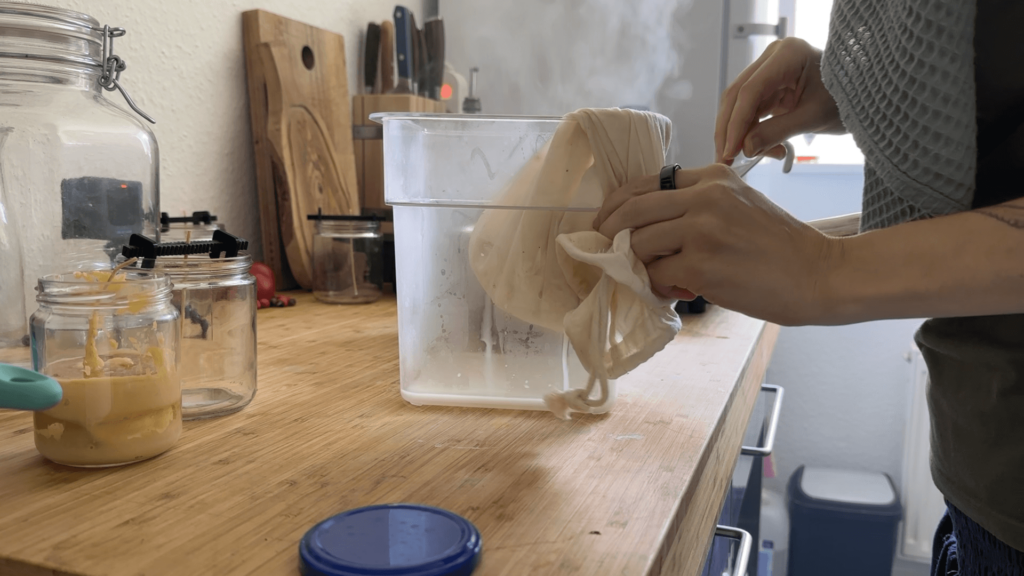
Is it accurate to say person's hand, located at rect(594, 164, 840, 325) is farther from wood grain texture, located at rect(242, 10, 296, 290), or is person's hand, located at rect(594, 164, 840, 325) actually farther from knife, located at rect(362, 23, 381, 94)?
knife, located at rect(362, 23, 381, 94)

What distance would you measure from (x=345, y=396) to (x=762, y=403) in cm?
97

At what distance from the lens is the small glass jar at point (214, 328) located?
625mm

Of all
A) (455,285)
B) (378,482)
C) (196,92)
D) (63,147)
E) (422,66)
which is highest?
(422,66)

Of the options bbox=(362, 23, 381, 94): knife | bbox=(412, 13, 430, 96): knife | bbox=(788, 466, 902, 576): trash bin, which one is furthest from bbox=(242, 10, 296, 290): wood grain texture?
bbox=(788, 466, 902, 576): trash bin

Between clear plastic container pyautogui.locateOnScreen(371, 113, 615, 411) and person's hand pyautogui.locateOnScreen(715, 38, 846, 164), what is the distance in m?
0.19

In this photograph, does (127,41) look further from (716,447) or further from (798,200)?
(798,200)

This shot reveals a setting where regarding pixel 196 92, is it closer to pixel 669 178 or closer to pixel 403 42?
pixel 403 42

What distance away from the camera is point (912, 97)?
0.44m

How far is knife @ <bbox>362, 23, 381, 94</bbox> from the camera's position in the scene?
1.49m

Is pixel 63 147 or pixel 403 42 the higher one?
pixel 403 42

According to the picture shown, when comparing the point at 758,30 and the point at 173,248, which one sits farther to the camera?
the point at 758,30

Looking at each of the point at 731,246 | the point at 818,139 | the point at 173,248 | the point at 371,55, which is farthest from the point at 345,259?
the point at 818,139

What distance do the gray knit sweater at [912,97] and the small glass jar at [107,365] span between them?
1.61 feet

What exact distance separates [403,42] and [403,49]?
1cm
